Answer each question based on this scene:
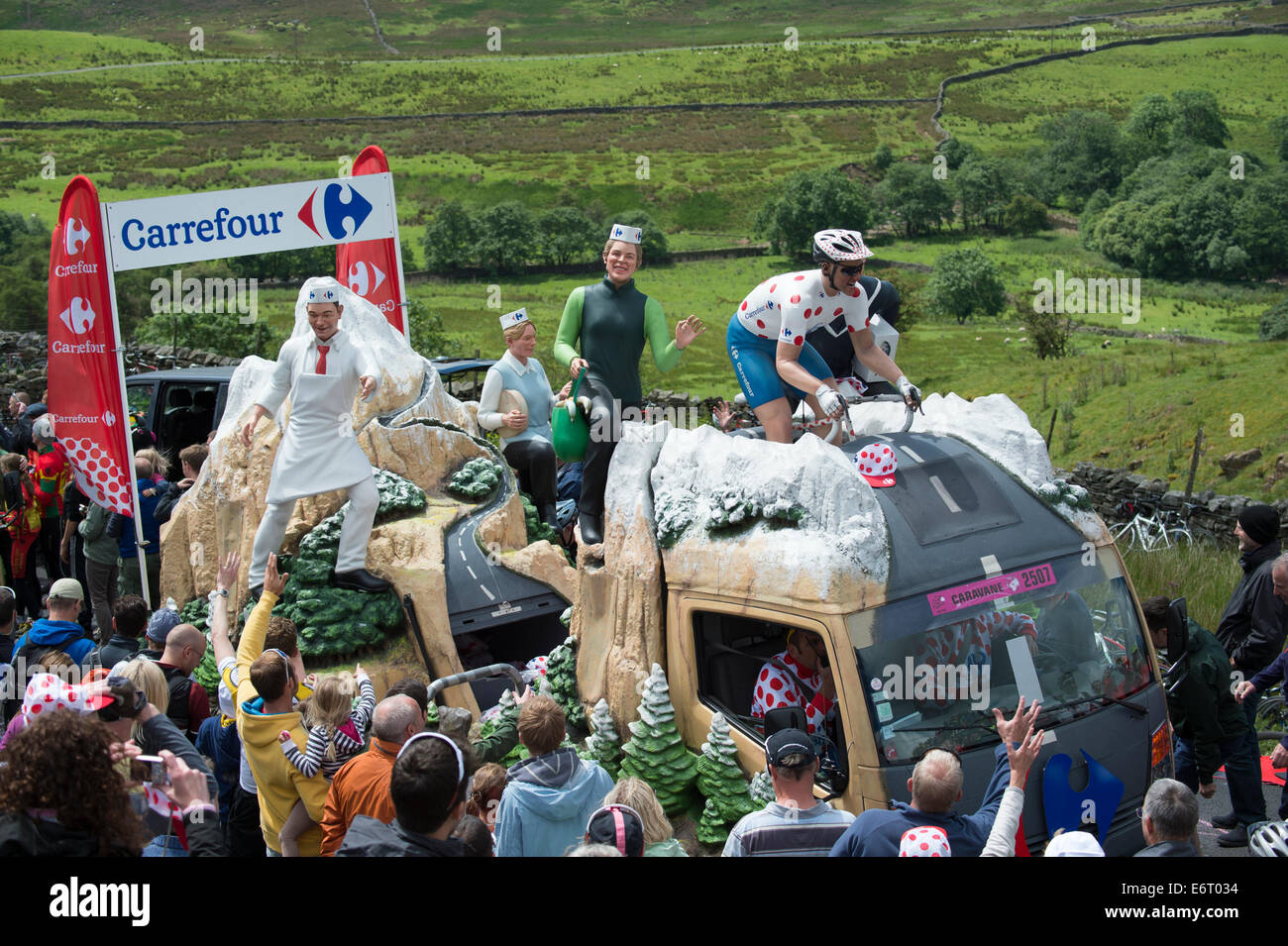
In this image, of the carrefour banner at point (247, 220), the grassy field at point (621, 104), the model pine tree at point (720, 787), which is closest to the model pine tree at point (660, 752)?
the model pine tree at point (720, 787)

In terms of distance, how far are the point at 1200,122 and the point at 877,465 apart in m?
87.0

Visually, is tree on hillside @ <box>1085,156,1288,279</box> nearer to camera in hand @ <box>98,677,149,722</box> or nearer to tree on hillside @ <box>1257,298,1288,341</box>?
tree on hillside @ <box>1257,298,1288,341</box>

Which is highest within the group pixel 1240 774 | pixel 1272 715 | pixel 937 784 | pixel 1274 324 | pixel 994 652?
pixel 994 652

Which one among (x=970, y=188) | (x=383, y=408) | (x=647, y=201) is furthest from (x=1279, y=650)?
(x=647, y=201)

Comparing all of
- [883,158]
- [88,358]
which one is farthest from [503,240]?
[88,358]

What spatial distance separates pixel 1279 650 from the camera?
26.0ft

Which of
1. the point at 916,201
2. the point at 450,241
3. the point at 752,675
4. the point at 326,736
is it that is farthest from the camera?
the point at 916,201

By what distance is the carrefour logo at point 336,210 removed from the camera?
11.6 metres

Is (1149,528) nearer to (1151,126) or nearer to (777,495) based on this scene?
(777,495)

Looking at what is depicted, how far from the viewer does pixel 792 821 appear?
478cm

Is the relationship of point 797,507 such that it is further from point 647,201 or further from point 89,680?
point 647,201

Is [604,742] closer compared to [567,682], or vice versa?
[604,742]

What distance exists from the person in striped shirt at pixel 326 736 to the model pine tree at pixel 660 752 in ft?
4.40

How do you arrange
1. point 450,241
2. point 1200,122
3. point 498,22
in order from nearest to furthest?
point 450,241 → point 1200,122 → point 498,22
